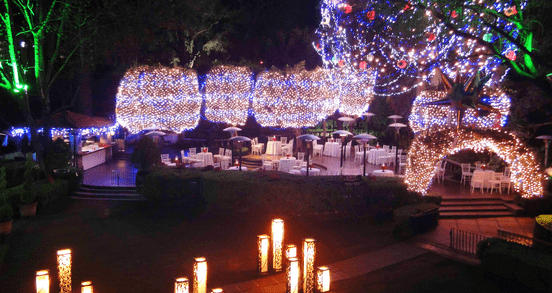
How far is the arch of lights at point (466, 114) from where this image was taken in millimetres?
12354

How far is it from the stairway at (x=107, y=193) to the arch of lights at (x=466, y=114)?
1106 cm

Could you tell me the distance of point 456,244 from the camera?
9.84 m

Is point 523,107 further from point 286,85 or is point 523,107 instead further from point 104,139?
point 104,139

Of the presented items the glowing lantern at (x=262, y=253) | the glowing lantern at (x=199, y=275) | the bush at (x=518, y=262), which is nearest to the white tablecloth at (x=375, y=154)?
the bush at (x=518, y=262)

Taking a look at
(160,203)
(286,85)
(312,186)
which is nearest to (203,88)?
(286,85)

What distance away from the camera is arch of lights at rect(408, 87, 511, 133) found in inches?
486

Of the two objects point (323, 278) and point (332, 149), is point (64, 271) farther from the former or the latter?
point (332, 149)

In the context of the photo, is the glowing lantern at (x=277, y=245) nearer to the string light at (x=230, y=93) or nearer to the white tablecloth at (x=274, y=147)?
the white tablecloth at (x=274, y=147)

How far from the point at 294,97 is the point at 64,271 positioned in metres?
16.0

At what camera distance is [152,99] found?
859 inches

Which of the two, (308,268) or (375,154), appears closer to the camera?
(308,268)

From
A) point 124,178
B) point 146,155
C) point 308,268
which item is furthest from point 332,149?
point 308,268

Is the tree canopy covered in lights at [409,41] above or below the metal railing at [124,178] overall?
above

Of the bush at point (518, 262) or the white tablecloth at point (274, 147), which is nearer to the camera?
the bush at point (518, 262)
